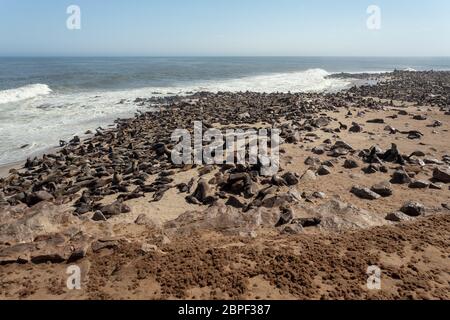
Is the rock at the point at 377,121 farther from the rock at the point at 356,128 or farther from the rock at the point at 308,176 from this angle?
the rock at the point at 308,176

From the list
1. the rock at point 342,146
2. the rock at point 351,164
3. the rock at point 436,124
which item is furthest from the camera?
the rock at point 436,124

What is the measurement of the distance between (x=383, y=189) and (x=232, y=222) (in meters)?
4.68

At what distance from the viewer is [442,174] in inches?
443

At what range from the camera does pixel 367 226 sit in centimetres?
851

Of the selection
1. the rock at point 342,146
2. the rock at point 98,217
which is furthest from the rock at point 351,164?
the rock at point 98,217

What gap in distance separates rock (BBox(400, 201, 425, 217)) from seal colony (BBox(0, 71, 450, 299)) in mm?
29

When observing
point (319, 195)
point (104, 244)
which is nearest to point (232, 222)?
point (104, 244)

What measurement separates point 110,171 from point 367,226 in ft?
29.5

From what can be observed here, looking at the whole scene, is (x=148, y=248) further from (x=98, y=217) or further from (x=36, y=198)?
(x=36, y=198)

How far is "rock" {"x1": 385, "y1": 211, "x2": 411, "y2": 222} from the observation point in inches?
347

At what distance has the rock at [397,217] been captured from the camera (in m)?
8.82

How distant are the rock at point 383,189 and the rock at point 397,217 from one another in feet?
4.62

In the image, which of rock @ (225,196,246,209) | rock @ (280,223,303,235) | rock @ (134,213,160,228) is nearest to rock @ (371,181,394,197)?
rock @ (280,223,303,235)
